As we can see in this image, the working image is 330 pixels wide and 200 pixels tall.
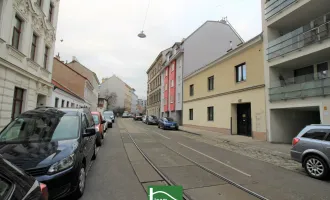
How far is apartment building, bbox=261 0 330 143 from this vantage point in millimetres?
10719

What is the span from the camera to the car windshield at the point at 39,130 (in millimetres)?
4480

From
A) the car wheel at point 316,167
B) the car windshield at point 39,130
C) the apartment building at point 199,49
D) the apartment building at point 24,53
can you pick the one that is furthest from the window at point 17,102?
the apartment building at point 199,49

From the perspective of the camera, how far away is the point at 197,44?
3022cm

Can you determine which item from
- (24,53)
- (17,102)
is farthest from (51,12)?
(17,102)

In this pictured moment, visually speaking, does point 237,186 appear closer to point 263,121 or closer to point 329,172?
point 329,172

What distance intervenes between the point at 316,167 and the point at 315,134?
104cm

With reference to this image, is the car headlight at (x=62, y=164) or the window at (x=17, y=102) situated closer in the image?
the car headlight at (x=62, y=164)

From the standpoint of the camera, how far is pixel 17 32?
429 inches

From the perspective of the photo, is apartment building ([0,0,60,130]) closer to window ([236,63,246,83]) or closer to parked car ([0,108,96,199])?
parked car ([0,108,96,199])

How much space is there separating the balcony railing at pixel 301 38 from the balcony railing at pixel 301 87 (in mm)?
1891

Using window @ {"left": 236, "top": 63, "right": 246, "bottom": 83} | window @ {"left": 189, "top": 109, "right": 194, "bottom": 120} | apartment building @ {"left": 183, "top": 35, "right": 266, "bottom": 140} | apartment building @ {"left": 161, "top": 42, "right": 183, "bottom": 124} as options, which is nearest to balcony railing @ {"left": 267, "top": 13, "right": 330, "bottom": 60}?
apartment building @ {"left": 183, "top": 35, "right": 266, "bottom": 140}

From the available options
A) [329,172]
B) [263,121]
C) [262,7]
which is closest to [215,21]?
[262,7]

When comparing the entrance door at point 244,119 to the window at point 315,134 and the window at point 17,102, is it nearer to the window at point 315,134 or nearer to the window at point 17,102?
the window at point 315,134

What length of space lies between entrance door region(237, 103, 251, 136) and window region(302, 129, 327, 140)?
9.99 m
